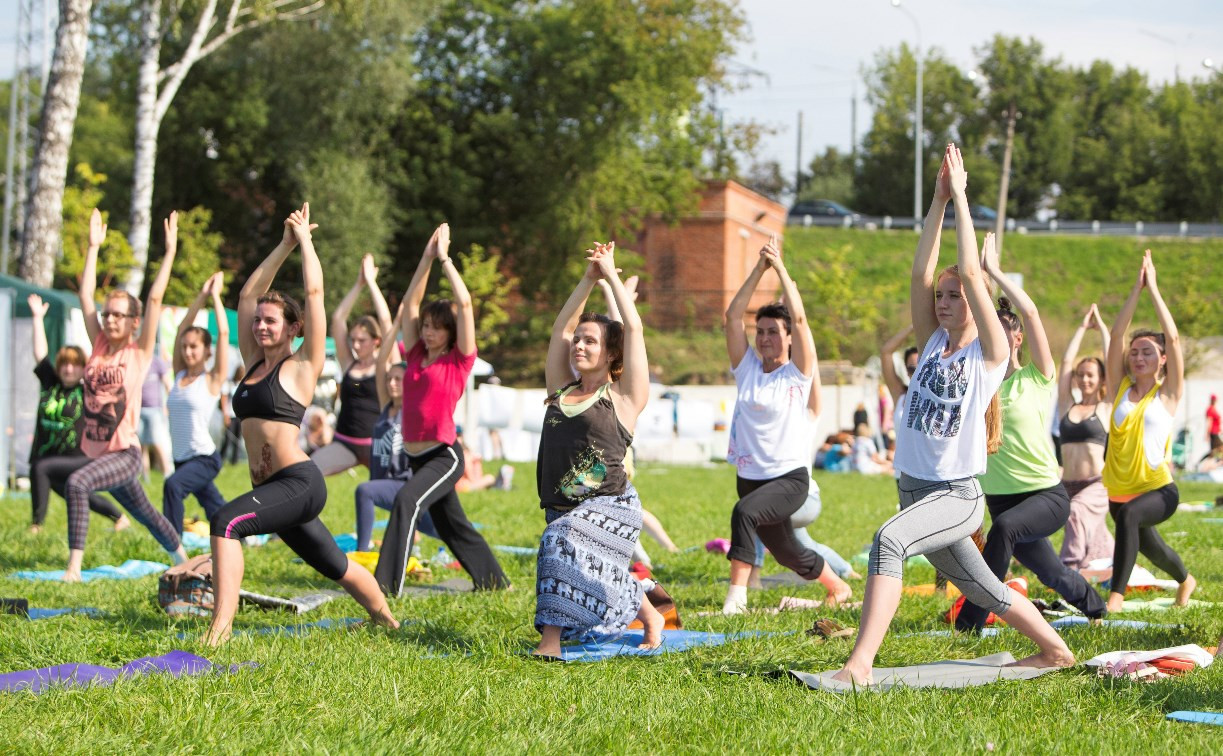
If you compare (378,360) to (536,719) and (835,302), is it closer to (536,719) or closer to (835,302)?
(536,719)

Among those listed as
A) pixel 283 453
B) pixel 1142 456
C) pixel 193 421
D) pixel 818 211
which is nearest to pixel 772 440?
pixel 1142 456

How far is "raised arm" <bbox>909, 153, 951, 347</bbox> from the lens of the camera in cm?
521

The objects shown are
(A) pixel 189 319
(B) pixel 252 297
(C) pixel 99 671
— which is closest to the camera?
(C) pixel 99 671

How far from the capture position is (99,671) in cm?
519

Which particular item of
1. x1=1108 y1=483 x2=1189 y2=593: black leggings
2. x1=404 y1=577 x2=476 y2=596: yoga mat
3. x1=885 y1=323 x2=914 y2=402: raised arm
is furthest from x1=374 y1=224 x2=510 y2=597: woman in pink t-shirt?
x1=1108 y1=483 x2=1189 y2=593: black leggings

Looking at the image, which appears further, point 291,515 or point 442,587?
point 442,587

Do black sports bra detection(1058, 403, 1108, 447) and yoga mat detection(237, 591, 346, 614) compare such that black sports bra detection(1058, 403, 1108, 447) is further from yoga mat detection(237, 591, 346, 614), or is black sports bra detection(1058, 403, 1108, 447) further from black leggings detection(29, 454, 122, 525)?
black leggings detection(29, 454, 122, 525)

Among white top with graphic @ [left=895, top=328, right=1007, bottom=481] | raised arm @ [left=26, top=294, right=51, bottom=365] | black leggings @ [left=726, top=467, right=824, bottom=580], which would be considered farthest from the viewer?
raised arm @ [left=26, top=294, right=51, bottom=365]

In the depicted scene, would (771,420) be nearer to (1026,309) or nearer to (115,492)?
(1026,309)

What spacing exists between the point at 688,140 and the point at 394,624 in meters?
38.3

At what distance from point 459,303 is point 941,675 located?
3.60m

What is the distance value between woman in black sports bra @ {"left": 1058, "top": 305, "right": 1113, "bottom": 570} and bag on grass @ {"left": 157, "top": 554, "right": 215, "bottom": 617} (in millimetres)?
5815

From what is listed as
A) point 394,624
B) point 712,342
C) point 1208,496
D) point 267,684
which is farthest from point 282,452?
point 712,342

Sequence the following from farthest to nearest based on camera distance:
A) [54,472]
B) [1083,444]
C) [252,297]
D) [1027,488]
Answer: [54,472] < [1083,444] < [1027,488] < [252,297]
